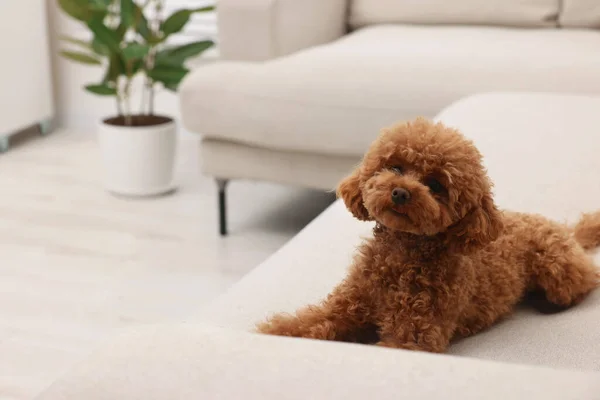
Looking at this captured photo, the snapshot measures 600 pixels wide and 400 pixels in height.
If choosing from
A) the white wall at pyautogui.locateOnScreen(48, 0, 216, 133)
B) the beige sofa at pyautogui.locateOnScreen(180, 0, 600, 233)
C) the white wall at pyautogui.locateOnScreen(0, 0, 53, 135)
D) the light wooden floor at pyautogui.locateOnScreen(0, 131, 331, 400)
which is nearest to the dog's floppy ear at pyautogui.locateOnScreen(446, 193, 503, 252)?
the light wooden floor at pyautogui.locateOnScreen(0, 131, 331, 400)

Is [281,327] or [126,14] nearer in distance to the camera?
Result: [281,327]

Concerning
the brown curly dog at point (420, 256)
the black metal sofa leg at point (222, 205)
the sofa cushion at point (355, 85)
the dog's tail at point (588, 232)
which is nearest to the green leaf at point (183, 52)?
the sofa cushion at point (355, 85)

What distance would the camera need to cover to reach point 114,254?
8.04 ft

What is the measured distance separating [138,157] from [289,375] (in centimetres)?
230

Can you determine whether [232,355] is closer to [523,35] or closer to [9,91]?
[523,35]

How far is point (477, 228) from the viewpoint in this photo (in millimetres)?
909

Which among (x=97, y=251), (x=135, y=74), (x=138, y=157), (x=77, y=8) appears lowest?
(x=97, y=251)

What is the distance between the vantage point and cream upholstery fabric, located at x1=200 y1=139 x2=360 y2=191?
240 centimetres

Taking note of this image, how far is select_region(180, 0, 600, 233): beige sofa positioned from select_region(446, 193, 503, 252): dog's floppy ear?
1324 mm

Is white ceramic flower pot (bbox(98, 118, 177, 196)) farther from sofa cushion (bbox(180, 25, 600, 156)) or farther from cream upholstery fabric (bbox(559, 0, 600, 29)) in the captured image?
cream upholstery fabric (bbox(559, 0, 600, 29))

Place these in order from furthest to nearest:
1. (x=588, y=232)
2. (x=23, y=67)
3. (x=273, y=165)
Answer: (x=23, y=67) < (x=273, y=165) < (x=588, y=232)

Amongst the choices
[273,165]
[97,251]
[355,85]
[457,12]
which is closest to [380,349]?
[355,85]

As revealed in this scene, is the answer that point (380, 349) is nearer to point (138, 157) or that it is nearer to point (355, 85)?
point (355, 85)

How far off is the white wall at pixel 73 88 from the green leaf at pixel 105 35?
1014 mm
